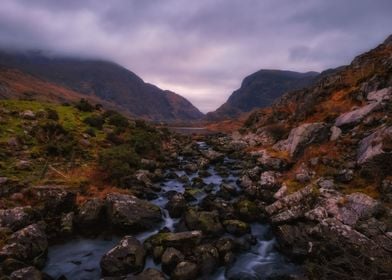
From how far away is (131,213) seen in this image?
16.7 metres

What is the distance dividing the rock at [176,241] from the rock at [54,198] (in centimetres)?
564

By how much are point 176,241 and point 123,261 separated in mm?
2543

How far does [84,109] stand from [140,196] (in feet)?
71.3

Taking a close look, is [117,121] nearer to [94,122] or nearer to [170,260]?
[94,122]

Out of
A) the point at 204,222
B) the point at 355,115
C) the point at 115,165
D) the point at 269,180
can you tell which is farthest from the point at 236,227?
the point at 355,115

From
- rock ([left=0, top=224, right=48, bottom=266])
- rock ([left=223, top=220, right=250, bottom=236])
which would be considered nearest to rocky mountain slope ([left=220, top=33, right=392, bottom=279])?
rock ([left=223, top=220, right=250, bottom=236])

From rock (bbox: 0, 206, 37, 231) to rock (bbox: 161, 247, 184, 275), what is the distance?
7165 millimetres

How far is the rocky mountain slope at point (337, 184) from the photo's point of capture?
11.3 meters

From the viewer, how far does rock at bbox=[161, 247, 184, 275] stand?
1272cm

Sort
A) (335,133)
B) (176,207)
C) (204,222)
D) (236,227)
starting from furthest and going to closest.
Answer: (335,133) → (176,207) → (236,227) → (204,222)

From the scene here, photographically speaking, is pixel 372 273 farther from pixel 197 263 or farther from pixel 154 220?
pixel 154 220

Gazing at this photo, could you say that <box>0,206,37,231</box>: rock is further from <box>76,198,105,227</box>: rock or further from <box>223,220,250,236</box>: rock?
<box>223,220,250,236</box>: rock

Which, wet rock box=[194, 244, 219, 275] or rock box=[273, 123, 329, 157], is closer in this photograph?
wet rock box=[194, 244, 219, 275]

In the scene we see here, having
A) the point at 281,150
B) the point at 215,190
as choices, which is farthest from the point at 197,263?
the point at 281,150
